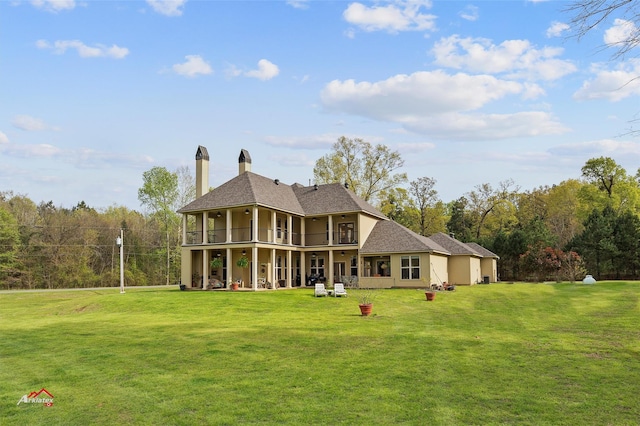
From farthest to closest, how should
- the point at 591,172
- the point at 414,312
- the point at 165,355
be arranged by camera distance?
→ 1. the point at 591,172
2. the point at 414,312
3. the point at 165,355

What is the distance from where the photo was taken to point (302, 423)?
664 cm

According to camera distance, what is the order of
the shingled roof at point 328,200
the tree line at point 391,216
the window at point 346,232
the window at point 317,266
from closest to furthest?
1. the shingled roof at point 328,200
2. the window at point 346,232
3. the window at point 317,266
4. the tree line at point 391,216

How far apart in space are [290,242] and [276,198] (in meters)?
3.42

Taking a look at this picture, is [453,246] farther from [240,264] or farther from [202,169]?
[202,169]

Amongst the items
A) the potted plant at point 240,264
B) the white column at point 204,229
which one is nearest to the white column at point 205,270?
the white column at point 204,229

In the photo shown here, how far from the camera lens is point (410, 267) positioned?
3272 centimetres

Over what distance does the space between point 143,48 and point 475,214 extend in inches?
2208

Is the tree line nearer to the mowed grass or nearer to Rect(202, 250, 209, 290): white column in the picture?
Rect(202, 250, 209, 290): white column

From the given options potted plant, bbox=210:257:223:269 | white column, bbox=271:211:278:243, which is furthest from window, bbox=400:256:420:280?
potted plant, bbox=210:257:223:269

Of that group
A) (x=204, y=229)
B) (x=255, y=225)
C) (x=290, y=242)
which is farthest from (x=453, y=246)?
(x=204, y=229)

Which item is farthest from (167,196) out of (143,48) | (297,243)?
(143,48)

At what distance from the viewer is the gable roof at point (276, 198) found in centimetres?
3209

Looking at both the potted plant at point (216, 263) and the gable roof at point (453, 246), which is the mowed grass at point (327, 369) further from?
the gable roof at point (453, 246)

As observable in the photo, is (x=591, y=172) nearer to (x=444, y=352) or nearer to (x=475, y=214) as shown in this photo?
(x=475, y=214)
